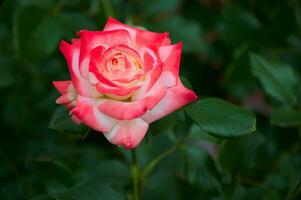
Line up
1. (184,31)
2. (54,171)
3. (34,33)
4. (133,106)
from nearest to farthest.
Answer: (133,106), (54,171), (34,33), (184,31)

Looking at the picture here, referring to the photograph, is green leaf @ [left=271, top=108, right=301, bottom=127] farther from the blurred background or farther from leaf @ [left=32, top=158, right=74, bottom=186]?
leaf @ [left=32, top=158, right=74, bottom=186]

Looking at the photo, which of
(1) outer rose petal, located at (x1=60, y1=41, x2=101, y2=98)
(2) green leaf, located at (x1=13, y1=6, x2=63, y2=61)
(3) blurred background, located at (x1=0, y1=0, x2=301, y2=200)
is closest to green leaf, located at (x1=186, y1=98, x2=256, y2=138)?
(3) blurred background, located at (x1=0, y1=0, x2=301, y2=200)

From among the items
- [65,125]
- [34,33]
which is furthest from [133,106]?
[34,33]

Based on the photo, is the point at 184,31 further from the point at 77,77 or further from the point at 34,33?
the point at 77,77

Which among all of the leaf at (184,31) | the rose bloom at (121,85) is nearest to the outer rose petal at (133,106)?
the rose bloom at (121,85)

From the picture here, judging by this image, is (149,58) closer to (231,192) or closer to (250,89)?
(231,192)
